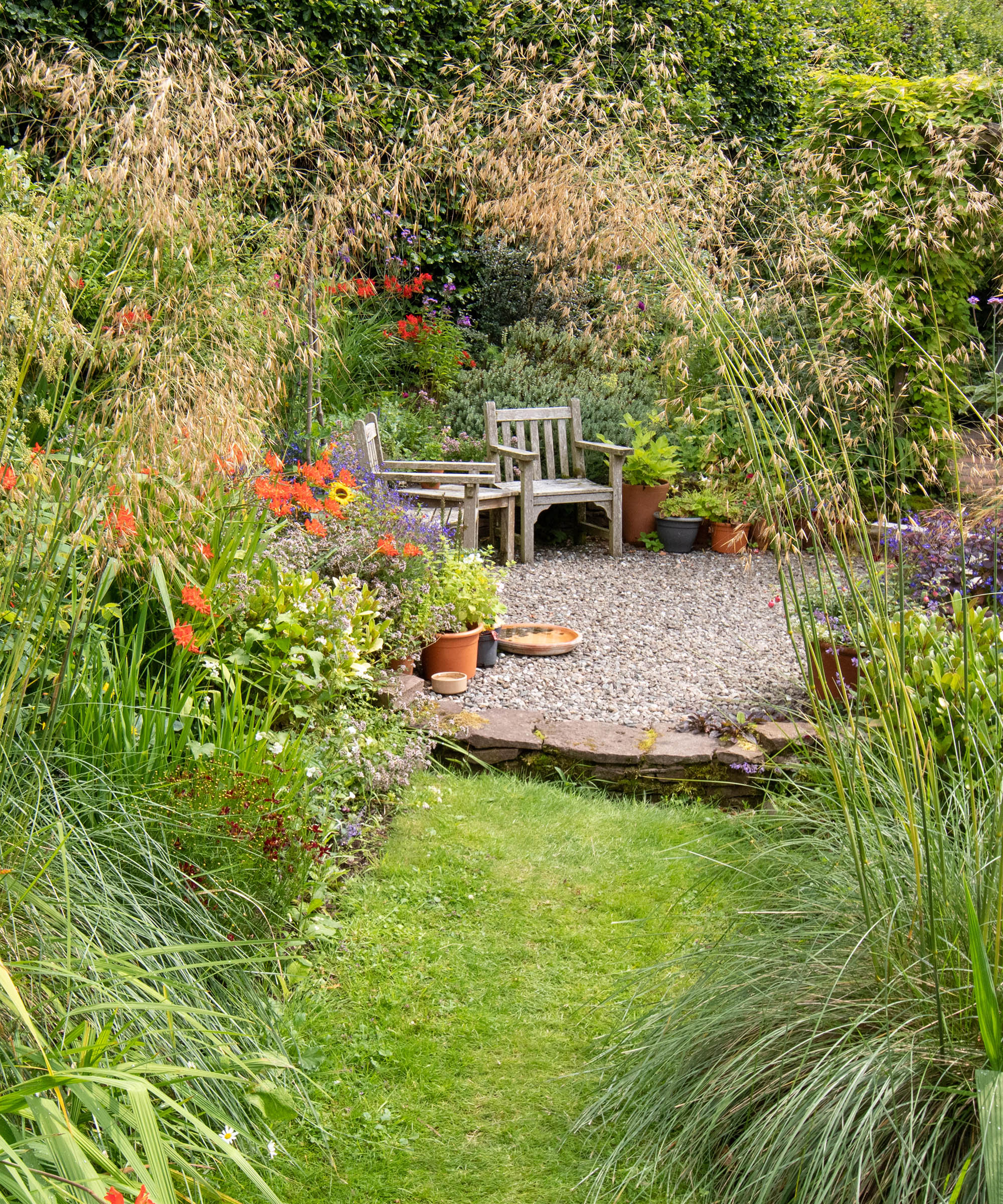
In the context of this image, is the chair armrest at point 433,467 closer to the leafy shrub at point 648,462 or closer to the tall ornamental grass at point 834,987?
the leafy shrub at point 648,462

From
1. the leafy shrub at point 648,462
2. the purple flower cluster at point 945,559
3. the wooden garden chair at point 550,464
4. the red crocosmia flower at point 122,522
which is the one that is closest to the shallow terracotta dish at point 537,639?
the wooden garden chair at point 550,464

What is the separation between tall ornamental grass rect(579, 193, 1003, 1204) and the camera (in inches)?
60.6

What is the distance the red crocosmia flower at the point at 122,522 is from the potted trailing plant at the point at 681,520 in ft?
18.0

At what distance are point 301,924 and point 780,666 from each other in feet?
10.3

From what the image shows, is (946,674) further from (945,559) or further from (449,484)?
(449,484)

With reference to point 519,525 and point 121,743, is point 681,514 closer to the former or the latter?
point 519,525

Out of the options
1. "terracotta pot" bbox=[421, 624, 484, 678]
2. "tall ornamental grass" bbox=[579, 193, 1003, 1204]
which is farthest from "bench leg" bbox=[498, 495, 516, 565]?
"tall ornamental grass" bbox=[579, 193, 1003, 1204]

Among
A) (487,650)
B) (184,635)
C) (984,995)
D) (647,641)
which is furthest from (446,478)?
(984,995)

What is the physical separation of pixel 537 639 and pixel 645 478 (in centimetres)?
239

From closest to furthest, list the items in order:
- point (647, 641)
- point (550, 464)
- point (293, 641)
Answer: point (293, 641) < point (647, 641) < point (550, 464)

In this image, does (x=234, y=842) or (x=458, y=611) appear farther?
(x=458, y=611)

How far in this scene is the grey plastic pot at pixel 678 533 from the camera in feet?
23.7

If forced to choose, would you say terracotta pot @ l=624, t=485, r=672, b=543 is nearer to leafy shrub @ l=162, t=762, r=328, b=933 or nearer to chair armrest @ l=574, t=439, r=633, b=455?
chair armrest @ l=574, t=439, r=633, b=455

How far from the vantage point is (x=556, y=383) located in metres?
7.86
